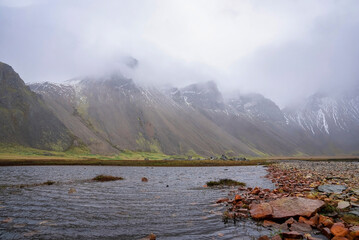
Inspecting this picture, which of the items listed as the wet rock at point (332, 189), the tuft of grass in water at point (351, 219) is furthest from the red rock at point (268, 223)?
the wet rock at point (332, 189)

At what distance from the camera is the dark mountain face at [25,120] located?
15712cm

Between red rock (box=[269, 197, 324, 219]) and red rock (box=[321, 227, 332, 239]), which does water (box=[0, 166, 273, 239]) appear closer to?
red rock (box=[269, 197, 324, 219])

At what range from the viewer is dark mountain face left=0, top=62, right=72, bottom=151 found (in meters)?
157

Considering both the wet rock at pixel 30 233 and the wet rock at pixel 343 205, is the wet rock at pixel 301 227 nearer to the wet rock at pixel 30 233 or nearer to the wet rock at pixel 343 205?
the wet rock at pixel 343 205

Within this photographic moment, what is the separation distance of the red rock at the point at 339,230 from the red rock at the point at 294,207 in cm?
212

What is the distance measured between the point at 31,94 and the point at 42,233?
21753 centimetres

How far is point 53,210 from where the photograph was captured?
53.5 ft

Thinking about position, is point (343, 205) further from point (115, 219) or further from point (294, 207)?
point (115, 219)

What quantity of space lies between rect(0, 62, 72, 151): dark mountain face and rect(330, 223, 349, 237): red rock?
177 meters

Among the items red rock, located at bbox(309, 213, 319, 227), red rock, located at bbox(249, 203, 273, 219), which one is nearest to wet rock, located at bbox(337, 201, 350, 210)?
red rock, located at bbox(309, 213, 319, 227)

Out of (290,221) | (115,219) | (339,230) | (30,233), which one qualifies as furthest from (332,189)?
(30,233)

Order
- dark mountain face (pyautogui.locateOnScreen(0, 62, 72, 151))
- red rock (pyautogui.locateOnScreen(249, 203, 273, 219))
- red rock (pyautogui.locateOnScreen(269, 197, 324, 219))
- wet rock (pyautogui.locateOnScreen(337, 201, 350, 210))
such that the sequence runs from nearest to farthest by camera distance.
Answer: red rock (pyautogui.locateOnScreen(269, 197, 324, 219)) → red rock (pyautogui.locateOnScreen(249, 203, 273, 219)) → wet rock (pyautogui.locateOnScreen(337, 201, 350, 210)) → dark mountain face (pyautogui.locateOnScreen(0, 62, 72, 151))

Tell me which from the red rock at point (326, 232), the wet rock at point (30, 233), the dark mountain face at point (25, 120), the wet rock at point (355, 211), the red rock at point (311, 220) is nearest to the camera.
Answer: the red rock at point (326, 232)

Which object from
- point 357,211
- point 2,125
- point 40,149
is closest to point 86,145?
point 40,149
